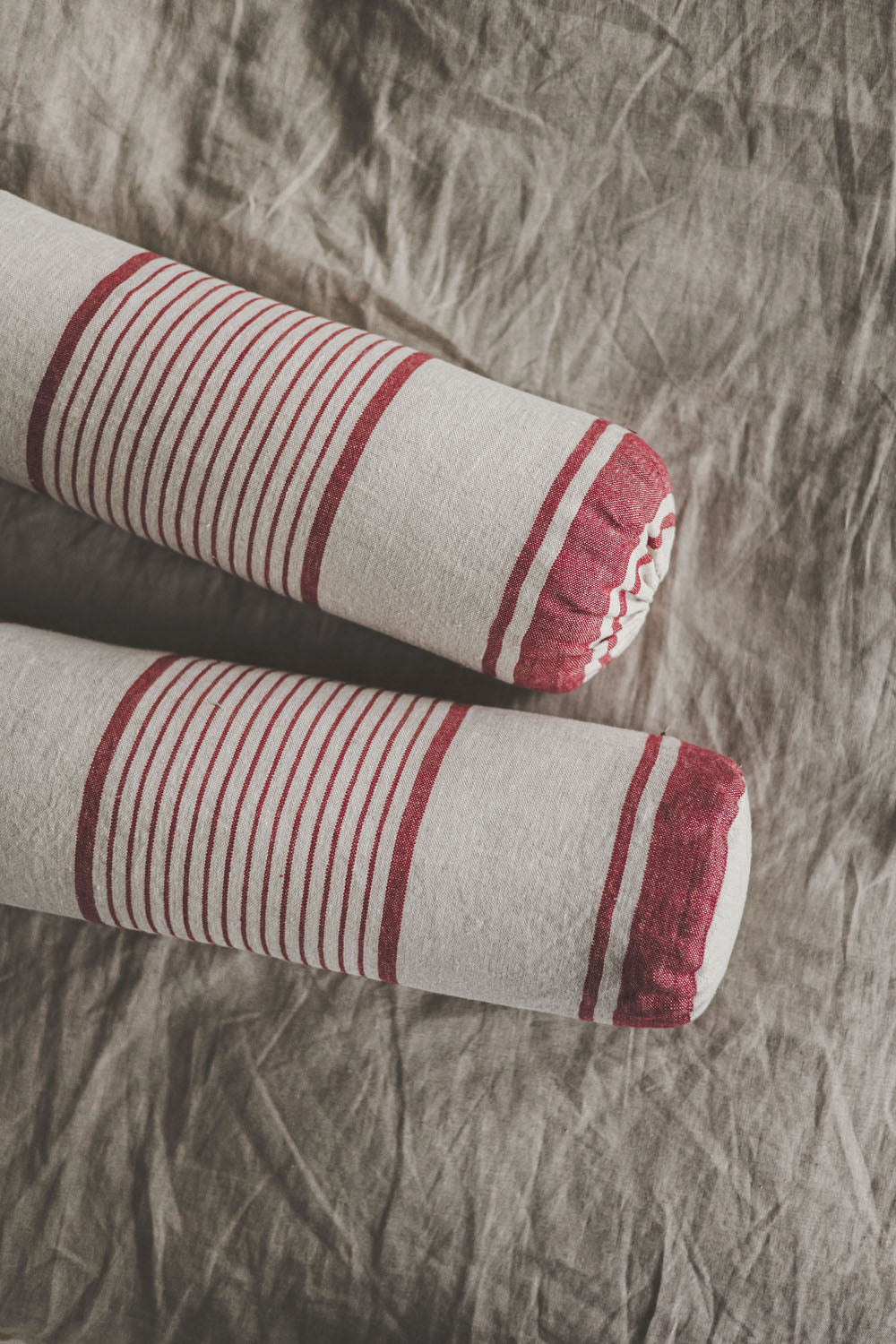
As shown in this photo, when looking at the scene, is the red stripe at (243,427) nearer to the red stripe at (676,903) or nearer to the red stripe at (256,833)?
the red stripe at (256,833)

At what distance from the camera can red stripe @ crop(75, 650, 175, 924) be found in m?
0.48

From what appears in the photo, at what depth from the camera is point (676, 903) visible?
1.51 ft

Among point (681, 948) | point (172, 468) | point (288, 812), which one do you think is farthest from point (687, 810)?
point (172, 468)

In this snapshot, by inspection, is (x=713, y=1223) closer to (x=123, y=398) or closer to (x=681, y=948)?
(x=681, y=948)

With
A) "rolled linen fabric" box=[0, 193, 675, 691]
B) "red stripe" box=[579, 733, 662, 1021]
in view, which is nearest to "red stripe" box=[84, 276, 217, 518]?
"rolled linen fabric" box=[0, 193, 675, 691]

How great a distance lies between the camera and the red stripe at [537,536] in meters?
0.46

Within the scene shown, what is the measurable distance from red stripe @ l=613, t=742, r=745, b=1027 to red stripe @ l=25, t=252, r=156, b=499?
375 mm

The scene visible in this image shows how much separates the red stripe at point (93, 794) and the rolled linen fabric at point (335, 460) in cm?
4

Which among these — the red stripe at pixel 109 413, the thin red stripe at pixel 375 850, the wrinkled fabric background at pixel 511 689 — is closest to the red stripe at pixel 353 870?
the thin red stripe at pixel 375 850

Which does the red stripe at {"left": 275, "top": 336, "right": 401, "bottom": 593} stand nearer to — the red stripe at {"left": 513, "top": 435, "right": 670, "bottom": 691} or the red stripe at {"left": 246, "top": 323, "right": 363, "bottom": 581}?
the red stripe at {"left": 246, "top": 323, "right": 363, "bottom": 581}

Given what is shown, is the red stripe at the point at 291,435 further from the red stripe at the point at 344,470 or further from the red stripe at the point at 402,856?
the red stripe at the point at 402,856

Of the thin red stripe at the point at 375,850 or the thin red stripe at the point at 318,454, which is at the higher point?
the thin red stripe at the point at 318,454

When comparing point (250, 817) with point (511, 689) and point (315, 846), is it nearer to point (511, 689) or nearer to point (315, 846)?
point (315, 846)

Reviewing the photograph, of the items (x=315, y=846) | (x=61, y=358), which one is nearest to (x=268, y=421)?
(x=61, y=358)
